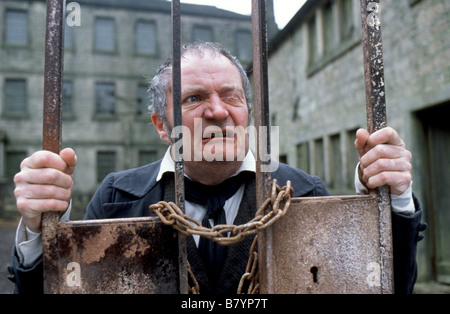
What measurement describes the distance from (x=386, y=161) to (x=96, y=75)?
763 inches

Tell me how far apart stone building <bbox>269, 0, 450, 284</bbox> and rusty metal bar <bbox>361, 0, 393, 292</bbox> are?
4003 millimetres

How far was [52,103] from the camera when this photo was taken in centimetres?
118

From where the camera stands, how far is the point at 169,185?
194 centimetres

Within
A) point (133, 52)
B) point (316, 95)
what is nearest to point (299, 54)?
point (316, 95)

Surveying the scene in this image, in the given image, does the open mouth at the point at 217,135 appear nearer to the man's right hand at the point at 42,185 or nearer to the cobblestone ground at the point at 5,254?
the man's right hand at the point at 42,185

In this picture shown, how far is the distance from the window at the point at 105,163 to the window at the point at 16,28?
6748 millimetres

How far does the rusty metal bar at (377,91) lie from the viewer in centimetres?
128

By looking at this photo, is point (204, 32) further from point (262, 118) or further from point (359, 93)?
point (262, 118)

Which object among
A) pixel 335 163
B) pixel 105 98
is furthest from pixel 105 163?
pixel 335 163

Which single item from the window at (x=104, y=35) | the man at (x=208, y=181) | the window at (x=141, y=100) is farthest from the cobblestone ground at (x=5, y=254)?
the window at (x=104, y=35)

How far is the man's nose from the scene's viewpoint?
5.62 ft

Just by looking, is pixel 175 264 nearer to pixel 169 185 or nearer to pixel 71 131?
pixel 169 185

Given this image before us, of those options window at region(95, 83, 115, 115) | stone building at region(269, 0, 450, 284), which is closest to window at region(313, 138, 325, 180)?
stone building at region(269, 0, 450, 284)

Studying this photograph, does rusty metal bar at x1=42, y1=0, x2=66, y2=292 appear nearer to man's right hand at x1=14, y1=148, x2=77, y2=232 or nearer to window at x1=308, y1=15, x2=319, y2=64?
man's right hand at x1=14, y1=148, x2=77, y2=232
